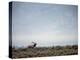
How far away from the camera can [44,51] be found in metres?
2.38

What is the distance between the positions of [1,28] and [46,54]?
2.05ft

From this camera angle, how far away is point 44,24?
2404 millimetres

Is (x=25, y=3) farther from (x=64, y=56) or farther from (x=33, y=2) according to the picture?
(x=64, y=56)

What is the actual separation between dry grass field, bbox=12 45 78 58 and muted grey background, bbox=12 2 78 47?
49 millimetres

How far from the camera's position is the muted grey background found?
227 centimetres

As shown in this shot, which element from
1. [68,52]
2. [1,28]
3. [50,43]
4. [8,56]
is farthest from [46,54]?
[1,28]

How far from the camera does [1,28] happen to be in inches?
87.7

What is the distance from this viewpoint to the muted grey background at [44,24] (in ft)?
7.45

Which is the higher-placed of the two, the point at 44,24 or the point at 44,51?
the point at 44,24

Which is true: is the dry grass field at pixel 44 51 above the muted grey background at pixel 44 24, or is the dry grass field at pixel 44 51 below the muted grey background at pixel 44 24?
below

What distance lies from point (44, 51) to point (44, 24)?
1.08 feet

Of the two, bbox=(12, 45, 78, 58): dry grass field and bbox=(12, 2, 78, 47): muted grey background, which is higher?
bbox=(12, 2, 78, 47): muted grey background

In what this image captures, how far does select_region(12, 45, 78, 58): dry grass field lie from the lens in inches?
88.7

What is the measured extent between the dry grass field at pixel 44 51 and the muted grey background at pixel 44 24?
5 cm
